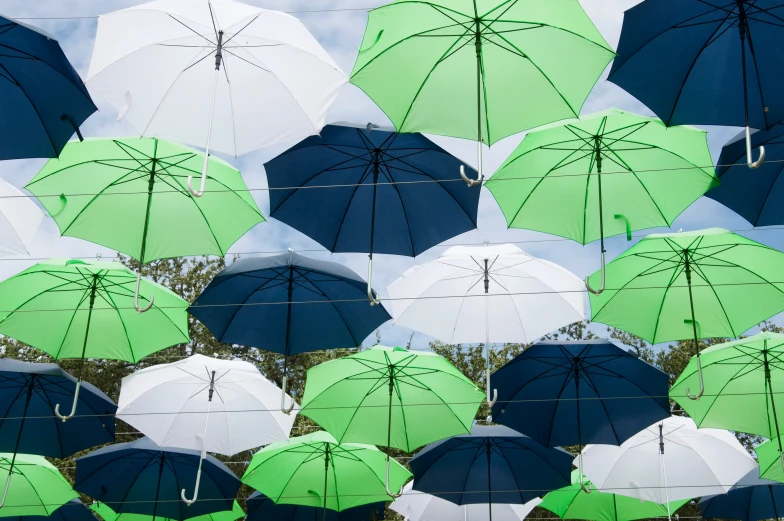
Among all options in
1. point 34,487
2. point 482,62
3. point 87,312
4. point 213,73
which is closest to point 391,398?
point 87,312

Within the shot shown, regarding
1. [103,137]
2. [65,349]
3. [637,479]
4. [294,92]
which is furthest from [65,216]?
[637,479]

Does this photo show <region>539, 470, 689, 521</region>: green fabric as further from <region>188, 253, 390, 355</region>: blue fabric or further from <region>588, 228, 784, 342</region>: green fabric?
<region>188, 253, 390, 355</region>: blue fabric

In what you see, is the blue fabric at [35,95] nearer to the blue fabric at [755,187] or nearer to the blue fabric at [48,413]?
the blue fabric at [48,413]

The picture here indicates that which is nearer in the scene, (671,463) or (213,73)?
(213,73)

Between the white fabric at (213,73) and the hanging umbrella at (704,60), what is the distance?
2191mm

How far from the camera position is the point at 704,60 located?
5609mm

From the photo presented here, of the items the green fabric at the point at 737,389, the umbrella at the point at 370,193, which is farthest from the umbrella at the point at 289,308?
the green fabric at the point at 737,389

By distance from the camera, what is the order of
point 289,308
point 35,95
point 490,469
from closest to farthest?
point 35,95 → point 289,308 → point 490,469

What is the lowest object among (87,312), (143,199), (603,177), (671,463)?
(671,463)

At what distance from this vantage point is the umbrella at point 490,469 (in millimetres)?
9758

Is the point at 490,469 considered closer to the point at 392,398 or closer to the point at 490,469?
the point at 490,469

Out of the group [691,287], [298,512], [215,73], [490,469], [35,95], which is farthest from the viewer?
[298,512]

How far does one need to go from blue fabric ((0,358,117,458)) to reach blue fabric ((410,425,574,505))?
381 centimetres

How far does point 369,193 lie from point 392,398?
2.44 meters
